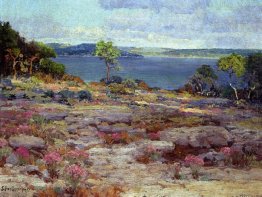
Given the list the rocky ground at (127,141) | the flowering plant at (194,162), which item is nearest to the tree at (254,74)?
the rocky ground at (127,141)

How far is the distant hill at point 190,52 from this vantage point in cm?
1016

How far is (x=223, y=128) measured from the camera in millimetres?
9789

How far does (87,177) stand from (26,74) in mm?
3064

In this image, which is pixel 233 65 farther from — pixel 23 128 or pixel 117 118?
pixel 23 128

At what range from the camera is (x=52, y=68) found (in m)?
10.3

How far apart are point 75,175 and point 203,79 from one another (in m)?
3.66

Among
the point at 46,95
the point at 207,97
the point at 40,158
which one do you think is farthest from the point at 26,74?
the point at 207,97

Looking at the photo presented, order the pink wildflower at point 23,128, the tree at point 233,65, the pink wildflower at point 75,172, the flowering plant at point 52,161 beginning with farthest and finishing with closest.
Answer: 1. the tree at point 233,65
2. the pink wildflower at point 23,128
3. the flowering plant at point 52,161
4. the pink wildflower at point 75,172

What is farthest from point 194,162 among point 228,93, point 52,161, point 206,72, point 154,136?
point 52,161

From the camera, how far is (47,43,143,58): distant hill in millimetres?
10031

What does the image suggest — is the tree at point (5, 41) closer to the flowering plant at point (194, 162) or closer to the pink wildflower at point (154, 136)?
the pink wildflower at point (154, 136)

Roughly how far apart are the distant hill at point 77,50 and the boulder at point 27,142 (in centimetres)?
203

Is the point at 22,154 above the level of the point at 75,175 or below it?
above

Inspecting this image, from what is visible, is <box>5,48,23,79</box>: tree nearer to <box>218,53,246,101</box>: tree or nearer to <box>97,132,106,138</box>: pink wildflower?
<box>97,132,106,138</box>: pink wildflower
